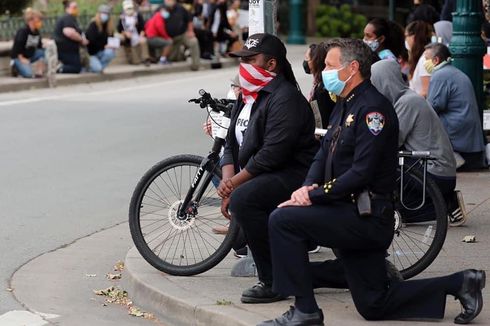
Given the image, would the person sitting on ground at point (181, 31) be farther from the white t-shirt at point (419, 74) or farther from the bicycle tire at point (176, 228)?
the bicycle tire at point (176, 228)

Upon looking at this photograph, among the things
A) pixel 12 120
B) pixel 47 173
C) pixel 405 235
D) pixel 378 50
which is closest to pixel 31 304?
pixel 405 235

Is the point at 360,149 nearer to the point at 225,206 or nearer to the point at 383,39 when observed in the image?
the point at 225,206

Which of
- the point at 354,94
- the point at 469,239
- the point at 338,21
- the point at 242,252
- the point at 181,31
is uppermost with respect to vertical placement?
the point at 354,94

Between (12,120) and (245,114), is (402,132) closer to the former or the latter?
(245,114)

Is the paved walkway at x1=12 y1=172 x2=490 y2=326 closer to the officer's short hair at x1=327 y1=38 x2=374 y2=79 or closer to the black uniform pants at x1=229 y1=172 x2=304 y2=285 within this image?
the black uniform pants at x1=229 y1=172 x2=304 y2=285

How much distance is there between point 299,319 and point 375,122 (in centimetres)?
112

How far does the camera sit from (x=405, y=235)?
807 cm

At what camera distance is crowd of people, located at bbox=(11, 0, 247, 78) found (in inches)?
931

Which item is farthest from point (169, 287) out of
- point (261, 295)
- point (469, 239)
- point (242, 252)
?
point (469, 239)

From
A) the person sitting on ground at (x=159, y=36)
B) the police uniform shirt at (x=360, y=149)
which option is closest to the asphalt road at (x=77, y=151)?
the police uniform shirt at (x=360, y=149)

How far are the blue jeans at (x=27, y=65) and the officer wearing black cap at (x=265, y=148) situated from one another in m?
16.9

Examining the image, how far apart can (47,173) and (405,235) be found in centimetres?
596

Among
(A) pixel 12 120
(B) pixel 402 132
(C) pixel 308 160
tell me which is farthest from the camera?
(A) pixel 12 120

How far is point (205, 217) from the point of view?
27.2 ft
